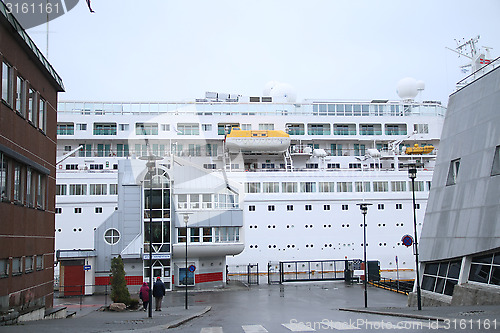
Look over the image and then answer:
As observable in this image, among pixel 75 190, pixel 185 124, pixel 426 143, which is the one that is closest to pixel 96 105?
pixel 185 124

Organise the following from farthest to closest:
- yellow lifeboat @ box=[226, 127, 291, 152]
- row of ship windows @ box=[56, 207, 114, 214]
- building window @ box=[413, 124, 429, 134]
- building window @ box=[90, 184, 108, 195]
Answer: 1. building window @ box=[413, 124, 429, 134]
2. yellow lifeboat @ box=[226, 127, 291, 152]
3. building window @ box=[90, 184, 108, 195]
4. row of ship windows @ box=[56, 207, 114, 214]

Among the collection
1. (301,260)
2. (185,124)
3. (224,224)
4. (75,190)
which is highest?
(185,124)

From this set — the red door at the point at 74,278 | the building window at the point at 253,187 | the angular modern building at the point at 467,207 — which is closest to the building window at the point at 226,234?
the building window at the point at 253,187

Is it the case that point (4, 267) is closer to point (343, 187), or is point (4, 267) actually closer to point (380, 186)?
point (343, 187)

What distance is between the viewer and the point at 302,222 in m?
43.3

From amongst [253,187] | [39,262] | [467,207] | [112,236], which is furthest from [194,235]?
[467,207]

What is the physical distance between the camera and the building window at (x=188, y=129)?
4981cm

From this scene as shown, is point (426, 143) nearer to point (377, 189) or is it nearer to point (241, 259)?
point (377, 189)

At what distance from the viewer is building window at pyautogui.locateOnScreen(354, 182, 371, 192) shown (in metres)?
44.9

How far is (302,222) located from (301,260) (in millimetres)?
3057

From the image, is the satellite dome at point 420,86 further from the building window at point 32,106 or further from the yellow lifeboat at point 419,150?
the building window at point 32,106

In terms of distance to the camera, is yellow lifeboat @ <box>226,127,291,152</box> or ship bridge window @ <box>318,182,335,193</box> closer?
ship bridge window @ <box>318,182,335,193</box>

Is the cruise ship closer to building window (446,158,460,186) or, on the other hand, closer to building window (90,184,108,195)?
building window (90,184,108,195)

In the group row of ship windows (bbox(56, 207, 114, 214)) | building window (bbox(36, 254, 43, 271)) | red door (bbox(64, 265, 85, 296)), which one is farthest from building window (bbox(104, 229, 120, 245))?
building window (bbox(36, 254, 43, 271))
